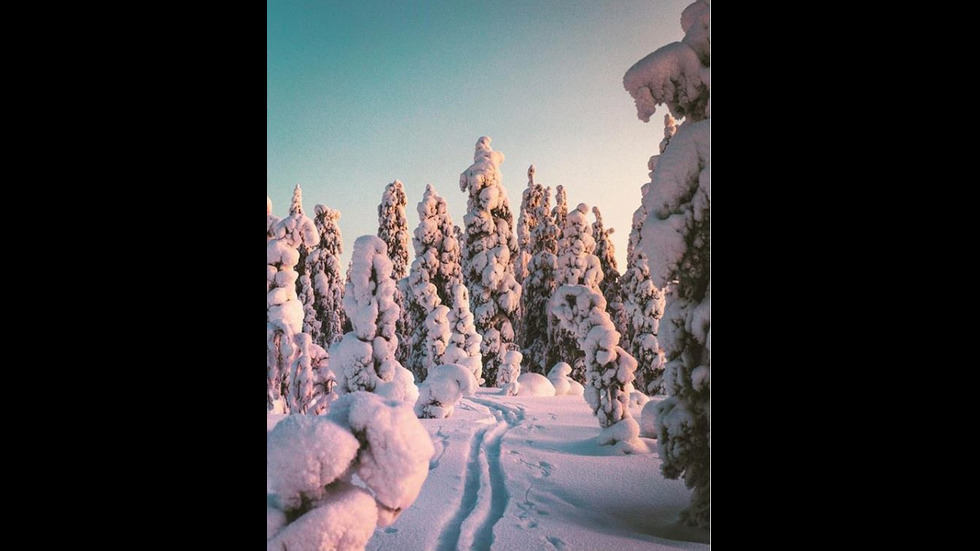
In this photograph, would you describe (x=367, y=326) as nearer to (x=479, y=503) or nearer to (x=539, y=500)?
(x=479, y=503)

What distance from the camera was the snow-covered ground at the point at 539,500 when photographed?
411 cm

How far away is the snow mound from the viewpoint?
48.5 feet

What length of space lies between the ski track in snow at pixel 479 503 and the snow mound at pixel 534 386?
722 cm

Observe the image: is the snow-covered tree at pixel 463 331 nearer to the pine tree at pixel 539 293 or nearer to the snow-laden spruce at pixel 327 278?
the pine tree at pixel 539 293

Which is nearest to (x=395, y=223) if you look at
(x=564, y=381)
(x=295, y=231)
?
(x=295, y=231)

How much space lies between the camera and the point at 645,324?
50.6 ft

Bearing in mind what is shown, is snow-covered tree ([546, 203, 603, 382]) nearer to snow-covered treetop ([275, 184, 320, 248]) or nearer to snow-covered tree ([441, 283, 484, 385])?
snow-covered tree ([441, 283, 484, 385])

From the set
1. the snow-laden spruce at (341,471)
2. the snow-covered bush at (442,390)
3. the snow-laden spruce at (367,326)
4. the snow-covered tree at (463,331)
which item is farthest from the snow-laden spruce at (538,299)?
the snow-laden spruce at (341,471)

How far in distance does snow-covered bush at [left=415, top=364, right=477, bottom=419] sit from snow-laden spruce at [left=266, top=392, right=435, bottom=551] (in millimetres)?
7118
